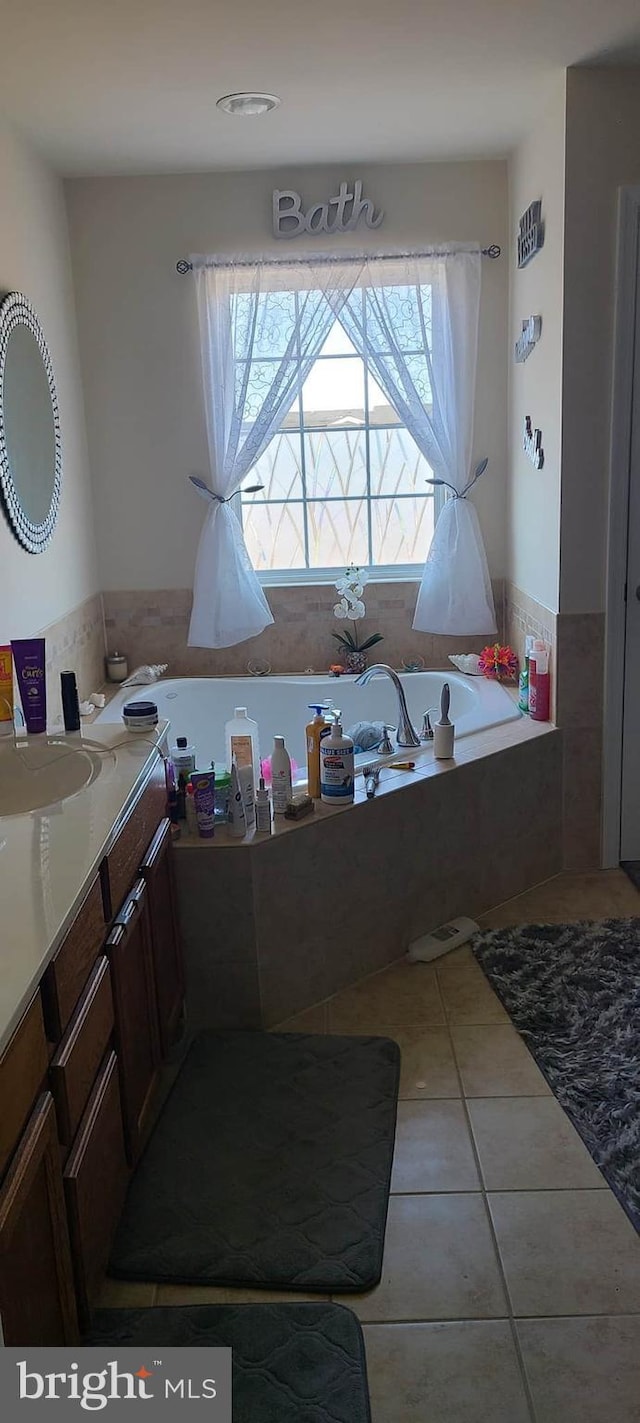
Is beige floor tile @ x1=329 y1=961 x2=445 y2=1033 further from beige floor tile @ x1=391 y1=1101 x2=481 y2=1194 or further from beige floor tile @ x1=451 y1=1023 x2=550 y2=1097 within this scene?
beige floor tile @ x1=391 y1=1101 x2=481 y2=1194

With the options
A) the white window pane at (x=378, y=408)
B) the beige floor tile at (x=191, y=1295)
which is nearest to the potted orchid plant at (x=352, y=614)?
the white window pane at (x=378, y=408)

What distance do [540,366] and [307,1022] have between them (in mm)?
2136

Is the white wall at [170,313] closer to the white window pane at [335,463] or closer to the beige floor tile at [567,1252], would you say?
the white window pane at [335,463]

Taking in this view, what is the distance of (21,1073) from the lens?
1346 mm

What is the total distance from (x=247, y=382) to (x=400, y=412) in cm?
57

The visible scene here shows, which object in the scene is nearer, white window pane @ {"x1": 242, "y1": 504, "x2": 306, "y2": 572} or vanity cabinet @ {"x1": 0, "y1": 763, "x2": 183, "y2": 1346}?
vanity cabinet @ {"x1": 0, "y1": 763, "x2": 183, "y2": 1346}

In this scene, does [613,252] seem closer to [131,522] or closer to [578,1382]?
[131,522]

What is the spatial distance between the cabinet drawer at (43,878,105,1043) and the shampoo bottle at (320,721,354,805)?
987 mm

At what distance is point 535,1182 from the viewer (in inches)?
80.4

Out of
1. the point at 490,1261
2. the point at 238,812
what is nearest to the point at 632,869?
the point at 238,812

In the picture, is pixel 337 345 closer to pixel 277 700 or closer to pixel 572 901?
pixel 277 700

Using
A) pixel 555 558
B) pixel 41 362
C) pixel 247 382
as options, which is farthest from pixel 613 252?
pixel 41 362

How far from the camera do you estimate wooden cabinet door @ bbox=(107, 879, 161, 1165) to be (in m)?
1.90

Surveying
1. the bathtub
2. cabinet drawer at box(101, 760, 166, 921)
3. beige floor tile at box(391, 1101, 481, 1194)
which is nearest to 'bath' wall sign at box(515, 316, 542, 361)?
the bathtub
